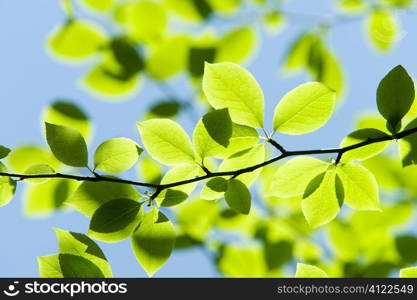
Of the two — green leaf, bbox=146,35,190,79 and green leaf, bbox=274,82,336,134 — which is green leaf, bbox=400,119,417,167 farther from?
green leaf, bbox=146,35,190,79

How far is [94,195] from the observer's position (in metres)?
0.78

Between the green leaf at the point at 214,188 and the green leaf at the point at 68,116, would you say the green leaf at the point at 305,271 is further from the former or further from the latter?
the green leaf at the point at 68,116

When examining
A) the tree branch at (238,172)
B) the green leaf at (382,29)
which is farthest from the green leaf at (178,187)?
the green leaf at (382,29)

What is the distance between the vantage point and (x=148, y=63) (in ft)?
4.41

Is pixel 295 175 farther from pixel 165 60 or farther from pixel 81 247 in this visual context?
pixel 165 60

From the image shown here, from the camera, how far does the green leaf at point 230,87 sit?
74cm

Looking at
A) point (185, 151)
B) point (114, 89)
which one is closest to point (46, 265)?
point (185, 151)

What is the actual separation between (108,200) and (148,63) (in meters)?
0.67

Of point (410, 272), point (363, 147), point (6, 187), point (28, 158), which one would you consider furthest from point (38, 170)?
point (410, 272)

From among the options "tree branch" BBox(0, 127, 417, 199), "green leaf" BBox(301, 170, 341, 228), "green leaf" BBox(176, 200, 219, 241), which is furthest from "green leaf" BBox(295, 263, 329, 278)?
"green leaf" BBox(176, 200, 219, 241)

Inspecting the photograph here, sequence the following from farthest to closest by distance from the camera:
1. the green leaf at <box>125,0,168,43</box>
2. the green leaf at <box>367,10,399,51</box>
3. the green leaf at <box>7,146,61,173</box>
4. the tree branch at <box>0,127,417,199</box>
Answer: the green leaf at <box>367,10,399,51</box>, the green leaf at <box>125,0,168,43</box>, the green leaf at <box>7,146,61,173</box>, the tree branch at <box>0,127,417,199</box>

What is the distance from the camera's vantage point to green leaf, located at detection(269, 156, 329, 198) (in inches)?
31.1

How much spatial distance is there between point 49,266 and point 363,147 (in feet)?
1.87

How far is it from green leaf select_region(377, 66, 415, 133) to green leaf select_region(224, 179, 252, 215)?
0.84ft
